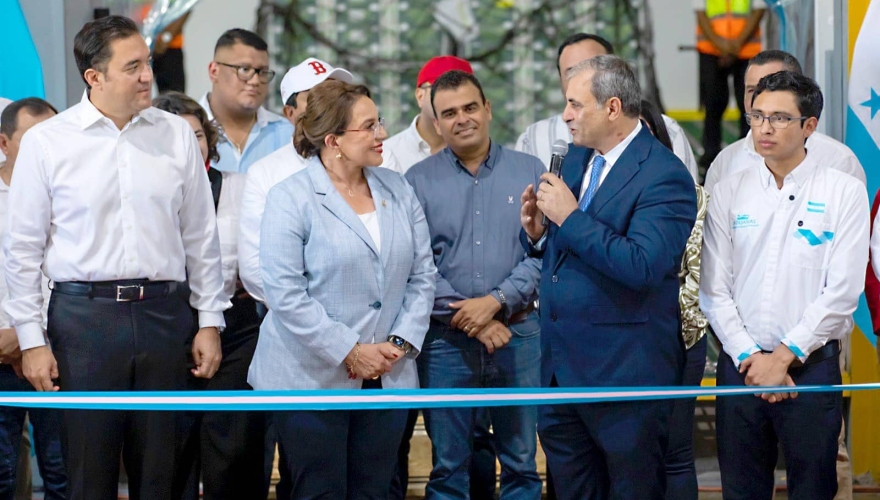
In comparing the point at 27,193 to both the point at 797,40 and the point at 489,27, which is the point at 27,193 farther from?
the point at 489,27

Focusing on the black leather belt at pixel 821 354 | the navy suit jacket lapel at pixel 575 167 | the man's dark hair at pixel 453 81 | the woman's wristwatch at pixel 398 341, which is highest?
the man's dark hair at pixel 453 81

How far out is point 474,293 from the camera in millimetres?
3779

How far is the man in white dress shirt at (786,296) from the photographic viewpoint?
3.18 metres

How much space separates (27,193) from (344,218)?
Answer: 3.01ft

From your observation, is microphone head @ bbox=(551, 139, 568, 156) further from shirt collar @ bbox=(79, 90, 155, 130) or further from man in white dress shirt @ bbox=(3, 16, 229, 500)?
shirt collar @ bbox=(79, 90, 155, 130)

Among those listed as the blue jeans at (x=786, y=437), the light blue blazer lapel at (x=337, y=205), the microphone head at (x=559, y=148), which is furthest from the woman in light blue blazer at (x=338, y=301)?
the blue jeans at (x=786, y=437)

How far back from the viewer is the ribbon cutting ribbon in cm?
307

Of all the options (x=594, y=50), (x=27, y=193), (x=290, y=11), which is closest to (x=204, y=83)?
(x=290, y=11)

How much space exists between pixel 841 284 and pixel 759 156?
0.91 meters

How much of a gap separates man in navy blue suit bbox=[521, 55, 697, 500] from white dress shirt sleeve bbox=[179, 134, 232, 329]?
109cm

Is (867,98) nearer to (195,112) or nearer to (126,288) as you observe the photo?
(195,112)

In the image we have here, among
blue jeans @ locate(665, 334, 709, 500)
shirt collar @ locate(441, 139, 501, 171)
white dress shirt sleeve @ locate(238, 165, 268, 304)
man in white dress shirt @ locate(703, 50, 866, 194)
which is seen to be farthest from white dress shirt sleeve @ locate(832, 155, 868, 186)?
white dress shirt sleeve @ locate(238, 165, 268, 304)

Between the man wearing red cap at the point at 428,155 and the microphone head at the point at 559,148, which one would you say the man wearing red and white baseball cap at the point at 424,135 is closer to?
the man wearing red cap at the point at 428,155

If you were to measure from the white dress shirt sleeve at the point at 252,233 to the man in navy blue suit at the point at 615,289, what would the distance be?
1.08m
